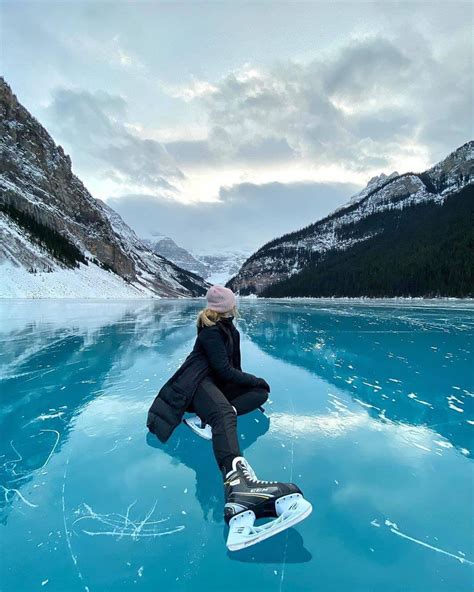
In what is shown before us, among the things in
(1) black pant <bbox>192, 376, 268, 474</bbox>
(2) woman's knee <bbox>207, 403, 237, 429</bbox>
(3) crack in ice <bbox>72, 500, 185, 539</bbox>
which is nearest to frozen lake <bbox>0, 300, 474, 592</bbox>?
(3) crack in ice <bbox>72, 500, 185, 539</bbox>

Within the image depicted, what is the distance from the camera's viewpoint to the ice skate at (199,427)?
13.0 feet

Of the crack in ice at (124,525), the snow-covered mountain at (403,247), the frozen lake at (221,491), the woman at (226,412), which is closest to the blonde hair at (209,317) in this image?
the woman at (226,412)

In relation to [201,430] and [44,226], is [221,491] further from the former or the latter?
[44,226]

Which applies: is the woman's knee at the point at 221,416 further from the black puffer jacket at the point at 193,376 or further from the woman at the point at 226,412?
the black puffer jacket at the point at 193,376

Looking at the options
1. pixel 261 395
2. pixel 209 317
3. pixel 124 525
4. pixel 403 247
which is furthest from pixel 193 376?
pixel 403 247

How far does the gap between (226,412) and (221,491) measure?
2.35 feet

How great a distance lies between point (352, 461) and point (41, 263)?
61.6m

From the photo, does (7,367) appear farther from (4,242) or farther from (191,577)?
(4,242)

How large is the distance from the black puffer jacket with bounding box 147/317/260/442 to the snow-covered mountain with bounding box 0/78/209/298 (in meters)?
47.4

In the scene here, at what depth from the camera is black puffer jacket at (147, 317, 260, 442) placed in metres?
3.68

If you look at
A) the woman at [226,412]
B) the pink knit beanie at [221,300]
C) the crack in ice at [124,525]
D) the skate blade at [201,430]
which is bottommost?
the crack in ice at [124,525]

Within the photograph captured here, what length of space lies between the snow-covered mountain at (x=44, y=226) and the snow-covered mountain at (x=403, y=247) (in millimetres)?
67399

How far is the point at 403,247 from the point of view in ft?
359

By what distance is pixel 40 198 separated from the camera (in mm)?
80188
